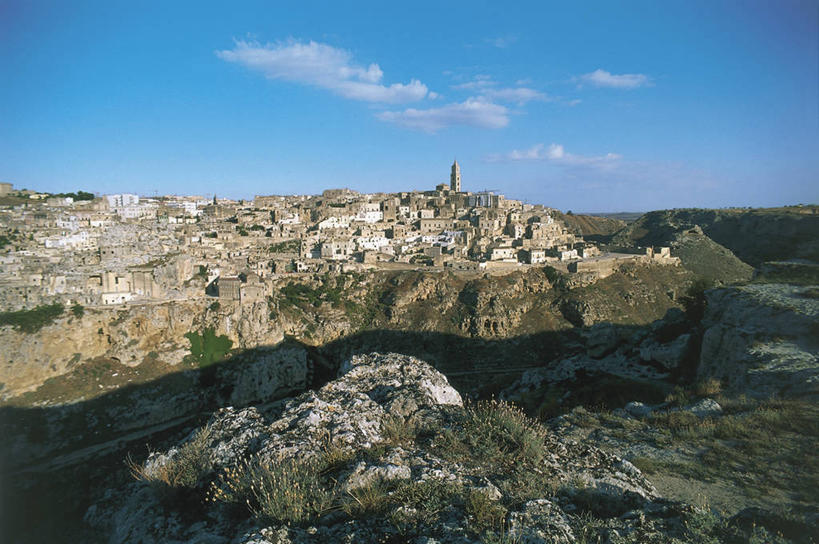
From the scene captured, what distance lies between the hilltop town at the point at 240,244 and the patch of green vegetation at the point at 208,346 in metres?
3.41

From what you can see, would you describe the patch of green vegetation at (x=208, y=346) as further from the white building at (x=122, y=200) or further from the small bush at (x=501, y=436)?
the white building at (x=122, y=200)

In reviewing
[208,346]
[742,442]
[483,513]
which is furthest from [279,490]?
[208,346]

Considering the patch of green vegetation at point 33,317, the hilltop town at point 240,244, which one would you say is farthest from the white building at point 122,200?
the patch of green vegetation at point 33,317

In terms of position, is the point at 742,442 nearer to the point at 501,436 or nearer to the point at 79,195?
the point at 501,436

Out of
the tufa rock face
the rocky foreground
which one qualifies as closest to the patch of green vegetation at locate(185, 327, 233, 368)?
the tufa rock face

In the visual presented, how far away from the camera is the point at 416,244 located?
161ft

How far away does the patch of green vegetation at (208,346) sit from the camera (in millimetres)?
30312

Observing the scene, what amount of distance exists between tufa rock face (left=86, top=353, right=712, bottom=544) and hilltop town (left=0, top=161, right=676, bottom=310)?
31043 mm

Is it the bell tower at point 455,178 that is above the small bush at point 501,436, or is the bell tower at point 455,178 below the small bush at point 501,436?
above

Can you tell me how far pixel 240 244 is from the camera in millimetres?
47156

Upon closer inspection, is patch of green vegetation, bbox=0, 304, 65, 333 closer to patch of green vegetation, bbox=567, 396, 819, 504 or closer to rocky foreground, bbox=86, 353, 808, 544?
rocky foreground, bbox=86, 353, 808, 544

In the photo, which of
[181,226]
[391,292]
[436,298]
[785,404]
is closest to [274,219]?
[181,226]

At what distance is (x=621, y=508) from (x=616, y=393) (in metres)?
9.99

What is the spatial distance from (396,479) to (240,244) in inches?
1861
